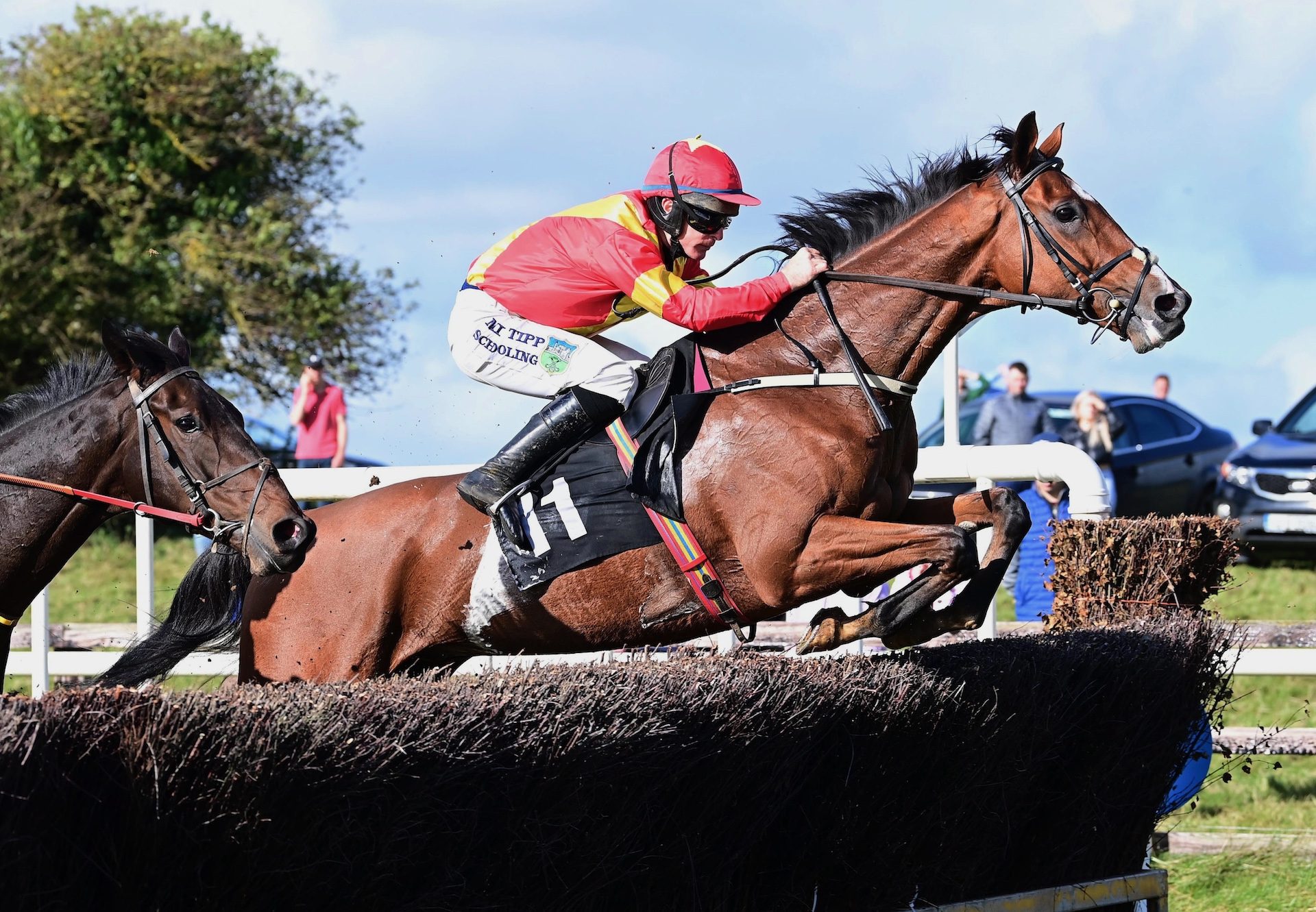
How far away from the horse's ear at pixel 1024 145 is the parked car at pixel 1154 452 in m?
8.03

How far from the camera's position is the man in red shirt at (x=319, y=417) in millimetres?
10509

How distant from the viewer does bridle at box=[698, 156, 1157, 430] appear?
13.8 feet

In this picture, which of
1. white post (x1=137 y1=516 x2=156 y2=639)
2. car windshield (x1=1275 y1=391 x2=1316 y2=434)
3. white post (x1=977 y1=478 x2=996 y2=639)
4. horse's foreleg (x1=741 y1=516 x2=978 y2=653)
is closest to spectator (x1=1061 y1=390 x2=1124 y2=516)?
car windshield (x1=1275 y1=391 x2=1316 y2=434)

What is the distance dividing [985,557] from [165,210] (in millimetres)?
14522

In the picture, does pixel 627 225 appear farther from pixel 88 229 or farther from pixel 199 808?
pixel 88 229

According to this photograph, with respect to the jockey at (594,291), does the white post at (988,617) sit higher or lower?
lower

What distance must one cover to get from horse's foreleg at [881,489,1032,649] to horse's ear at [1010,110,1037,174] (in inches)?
39.1

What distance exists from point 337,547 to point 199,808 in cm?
228

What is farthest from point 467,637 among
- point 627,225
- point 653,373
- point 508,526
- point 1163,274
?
point 1163,274

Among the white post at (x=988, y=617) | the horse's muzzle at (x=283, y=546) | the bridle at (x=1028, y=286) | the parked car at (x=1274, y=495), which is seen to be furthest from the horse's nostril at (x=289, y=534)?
the parked car at (x=1274, y=495)

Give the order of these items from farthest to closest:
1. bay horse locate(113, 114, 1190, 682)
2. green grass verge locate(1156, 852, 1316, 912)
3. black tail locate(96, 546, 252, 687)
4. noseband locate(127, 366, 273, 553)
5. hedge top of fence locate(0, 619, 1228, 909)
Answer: green grass verge locate(1156, 852, 1316, 912)
black tail locate(96, 546, 252, 687)
noseband locate(127, 366, 273, 553)
bay horse locate(113, 114, 1190, 682)
hedge top of fence locate(0, 619, 1228, 909)

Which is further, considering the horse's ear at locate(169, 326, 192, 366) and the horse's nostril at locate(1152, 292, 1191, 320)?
the horse's ear at locate(169, 326, 192, 366)

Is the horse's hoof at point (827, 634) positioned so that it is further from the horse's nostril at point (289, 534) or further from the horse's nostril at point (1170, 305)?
the horse's nostril at point (289, 534)

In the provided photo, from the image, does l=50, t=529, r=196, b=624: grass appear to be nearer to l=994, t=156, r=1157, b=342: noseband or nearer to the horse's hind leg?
the horse's hind leg
